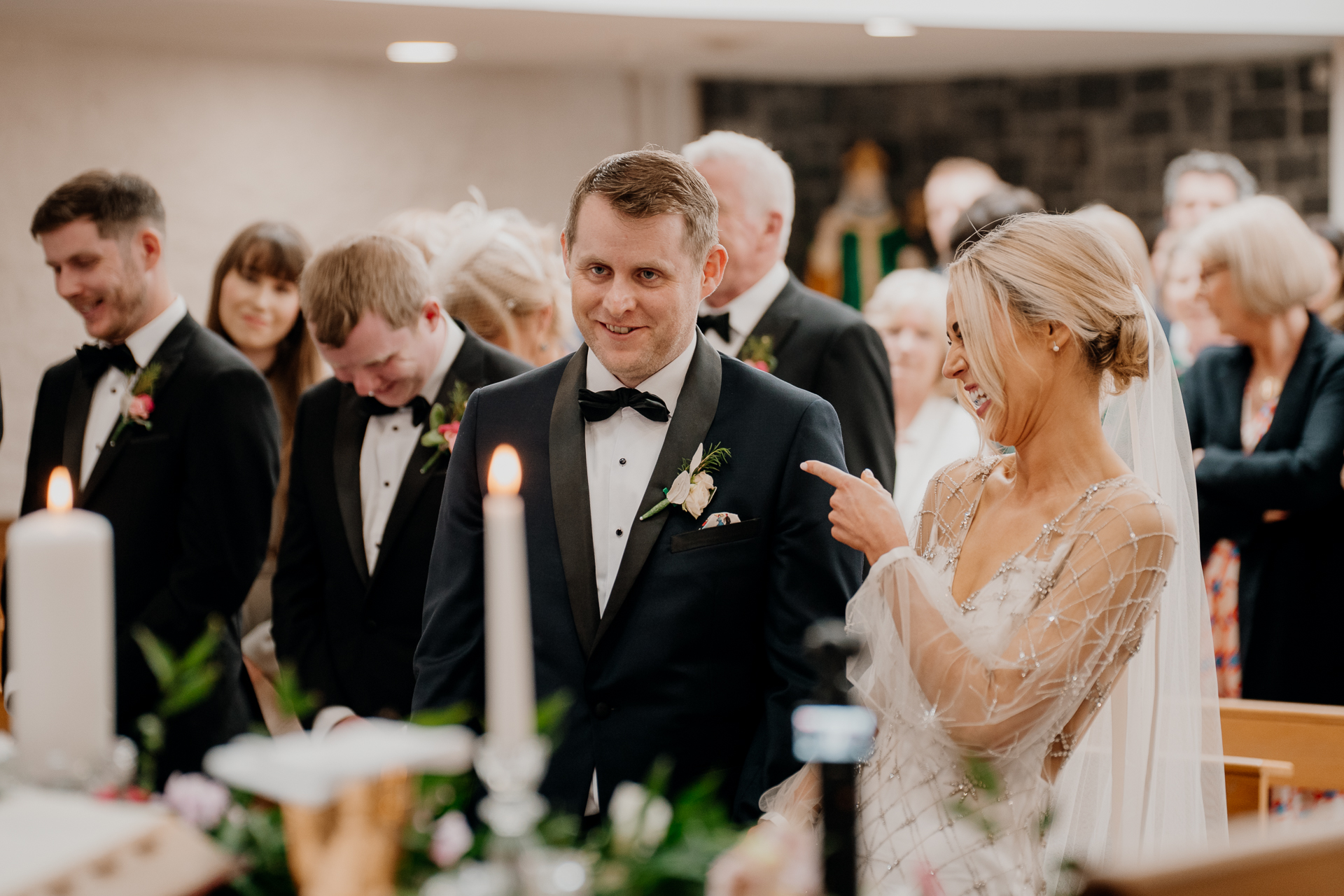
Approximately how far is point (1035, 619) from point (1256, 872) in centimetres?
102

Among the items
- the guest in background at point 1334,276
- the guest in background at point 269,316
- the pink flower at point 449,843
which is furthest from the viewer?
the guest in background at point 1334,276

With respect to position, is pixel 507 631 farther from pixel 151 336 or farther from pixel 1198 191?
pixel 1198 191

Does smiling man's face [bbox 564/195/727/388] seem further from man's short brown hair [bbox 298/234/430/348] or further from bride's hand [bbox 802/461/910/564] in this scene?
man's short brown hair [bbox 298/234/430/348]

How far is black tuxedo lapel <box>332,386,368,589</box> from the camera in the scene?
2895mm

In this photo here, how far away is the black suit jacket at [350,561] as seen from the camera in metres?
2.84

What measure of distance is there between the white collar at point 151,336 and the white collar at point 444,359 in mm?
694

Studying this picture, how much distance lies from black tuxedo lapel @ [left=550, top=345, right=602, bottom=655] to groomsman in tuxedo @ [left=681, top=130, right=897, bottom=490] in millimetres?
1123

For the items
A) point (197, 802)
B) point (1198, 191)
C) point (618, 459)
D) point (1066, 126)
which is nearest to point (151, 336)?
point (618, 459)

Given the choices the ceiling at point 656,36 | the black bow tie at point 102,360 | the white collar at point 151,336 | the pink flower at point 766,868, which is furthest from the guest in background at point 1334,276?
the pink flower at point 766,868

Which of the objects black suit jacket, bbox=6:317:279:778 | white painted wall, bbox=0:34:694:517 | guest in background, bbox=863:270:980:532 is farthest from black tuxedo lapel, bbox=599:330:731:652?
white painted wall, bbox=0:34:694:517

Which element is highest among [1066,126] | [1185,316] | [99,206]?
[1066,126]

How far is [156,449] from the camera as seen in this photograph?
3000 mm

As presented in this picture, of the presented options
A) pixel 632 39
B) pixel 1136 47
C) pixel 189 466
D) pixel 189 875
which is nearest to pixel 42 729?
pixel 189 875

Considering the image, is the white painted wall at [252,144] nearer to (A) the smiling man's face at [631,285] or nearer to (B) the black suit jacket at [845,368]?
(B) the black suit jacket at [845,368]
